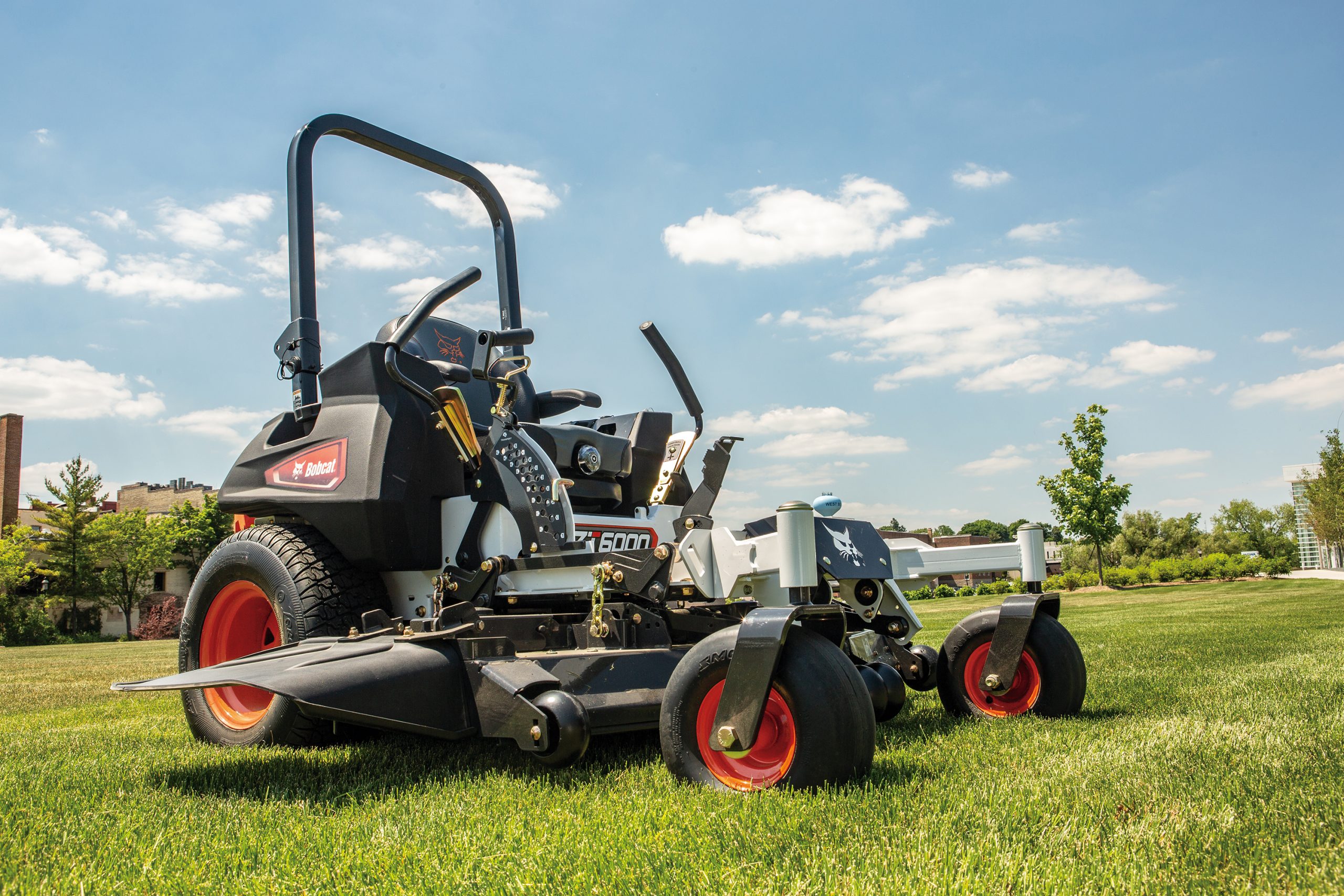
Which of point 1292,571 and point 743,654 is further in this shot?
point 1292,571

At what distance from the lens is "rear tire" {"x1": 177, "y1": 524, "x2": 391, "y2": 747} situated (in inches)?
165

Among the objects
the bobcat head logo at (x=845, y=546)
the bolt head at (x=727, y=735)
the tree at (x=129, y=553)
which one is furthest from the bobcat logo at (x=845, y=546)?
the tree at (x=129, y=553)

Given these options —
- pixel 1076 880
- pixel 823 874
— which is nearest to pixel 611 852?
pixel 823 874

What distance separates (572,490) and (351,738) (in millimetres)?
1559

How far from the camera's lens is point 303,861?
2340mm

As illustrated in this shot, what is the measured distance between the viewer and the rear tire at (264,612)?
13.7 ft

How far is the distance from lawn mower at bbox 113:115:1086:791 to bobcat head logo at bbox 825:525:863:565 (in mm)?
12

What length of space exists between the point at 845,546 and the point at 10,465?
5151 centimetres

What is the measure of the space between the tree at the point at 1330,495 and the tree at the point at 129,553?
43707mm

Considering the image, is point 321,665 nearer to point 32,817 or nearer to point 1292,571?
point 32,817

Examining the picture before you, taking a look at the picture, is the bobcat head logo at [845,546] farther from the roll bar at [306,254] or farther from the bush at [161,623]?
the bush at [161,623]

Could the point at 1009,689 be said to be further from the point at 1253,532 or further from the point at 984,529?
the point at 984,529

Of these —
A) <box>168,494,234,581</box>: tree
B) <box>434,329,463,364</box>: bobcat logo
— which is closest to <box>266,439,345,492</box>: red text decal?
<box>434,329,463,364</box>: bobcat logo

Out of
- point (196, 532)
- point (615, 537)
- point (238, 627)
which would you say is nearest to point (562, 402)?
point (615, 537)
